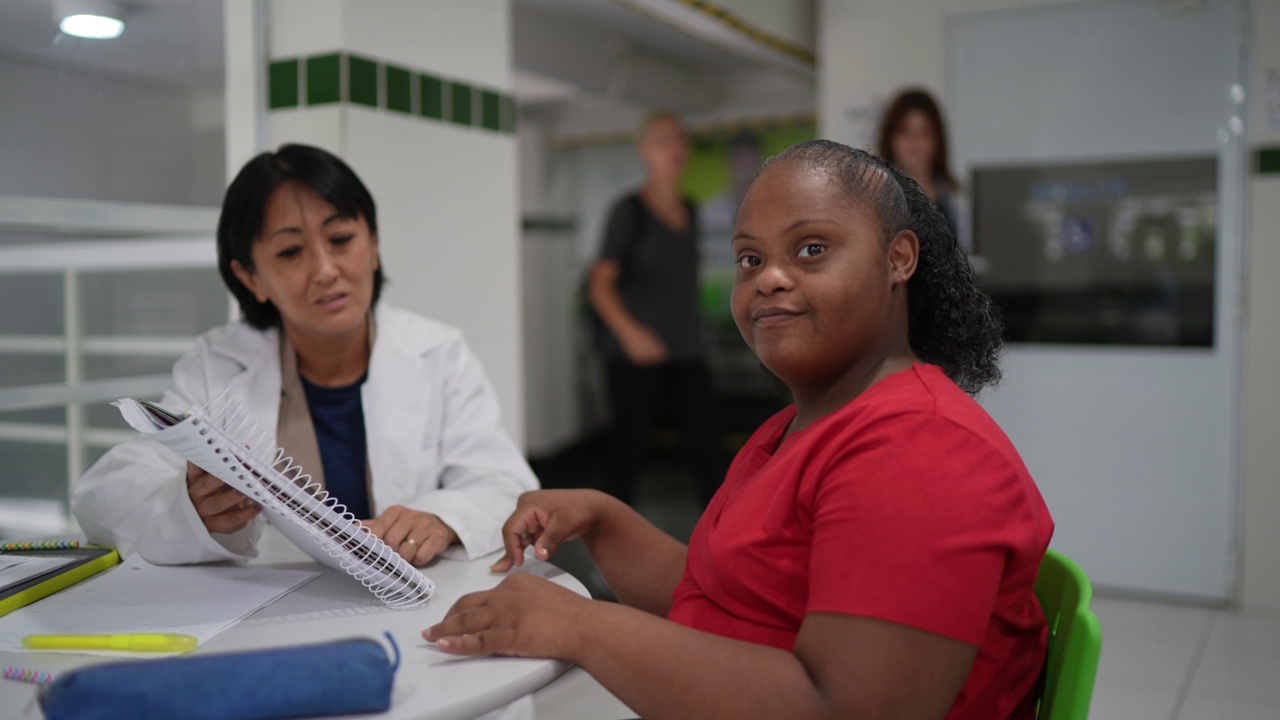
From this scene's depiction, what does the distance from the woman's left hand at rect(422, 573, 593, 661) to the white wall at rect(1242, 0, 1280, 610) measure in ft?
11.8

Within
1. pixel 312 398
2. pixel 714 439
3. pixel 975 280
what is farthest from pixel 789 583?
pixel 714 439

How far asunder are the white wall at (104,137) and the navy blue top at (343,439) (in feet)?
2.93

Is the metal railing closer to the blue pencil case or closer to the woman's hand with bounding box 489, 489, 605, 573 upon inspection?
the woman's hand with bounding box 489, 489, 605, 573

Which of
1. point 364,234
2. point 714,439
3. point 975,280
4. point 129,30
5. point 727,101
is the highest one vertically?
point 727,101

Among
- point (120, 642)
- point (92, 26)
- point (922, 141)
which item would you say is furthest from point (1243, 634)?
point (92, 26)

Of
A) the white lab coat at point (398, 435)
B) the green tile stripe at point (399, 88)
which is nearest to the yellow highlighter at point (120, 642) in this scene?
the white lab coat at point (398, 435)

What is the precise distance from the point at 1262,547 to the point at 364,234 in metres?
3.53

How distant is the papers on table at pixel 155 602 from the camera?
1210mm

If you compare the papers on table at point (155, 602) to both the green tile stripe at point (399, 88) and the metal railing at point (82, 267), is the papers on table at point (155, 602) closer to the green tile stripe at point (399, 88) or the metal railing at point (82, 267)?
the metal railing at point (82, 267)

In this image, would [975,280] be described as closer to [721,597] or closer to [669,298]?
[721,597]

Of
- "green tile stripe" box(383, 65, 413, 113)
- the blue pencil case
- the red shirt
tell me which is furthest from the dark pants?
the blue pencil case

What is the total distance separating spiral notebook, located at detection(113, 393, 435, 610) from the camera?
1.11m

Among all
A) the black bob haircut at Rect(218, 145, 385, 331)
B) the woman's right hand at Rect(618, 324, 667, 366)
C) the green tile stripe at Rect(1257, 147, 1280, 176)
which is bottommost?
the woman's right hand at Rect(618, 324, 667, 366)

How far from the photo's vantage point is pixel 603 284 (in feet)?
14.1
